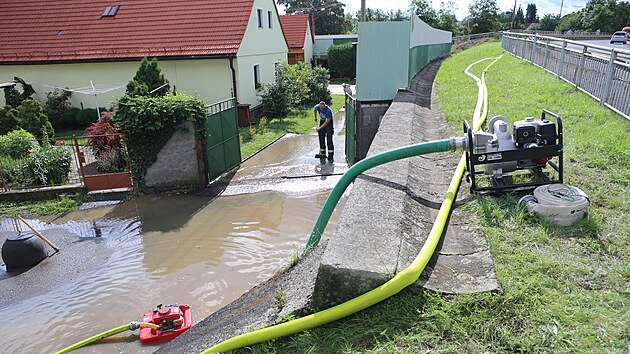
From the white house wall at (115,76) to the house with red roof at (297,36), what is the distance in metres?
14.7

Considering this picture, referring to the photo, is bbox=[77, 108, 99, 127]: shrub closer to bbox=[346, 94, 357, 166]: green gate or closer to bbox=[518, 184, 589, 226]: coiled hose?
bbox=[346, 94, 357, 166]: green gate

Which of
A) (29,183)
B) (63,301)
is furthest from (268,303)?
(29,183)

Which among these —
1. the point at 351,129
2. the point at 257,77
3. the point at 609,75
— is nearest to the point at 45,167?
the point at 351,129

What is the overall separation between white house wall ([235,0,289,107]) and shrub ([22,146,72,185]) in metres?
7.77

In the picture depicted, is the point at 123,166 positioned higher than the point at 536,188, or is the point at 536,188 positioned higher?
the point at 536,188

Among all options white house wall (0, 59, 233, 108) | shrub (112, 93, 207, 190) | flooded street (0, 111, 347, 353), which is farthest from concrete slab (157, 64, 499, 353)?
white house wall (0, 59, 233, 108)

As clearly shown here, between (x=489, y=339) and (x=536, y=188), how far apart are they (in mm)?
1852

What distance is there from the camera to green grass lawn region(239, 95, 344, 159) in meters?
13.6

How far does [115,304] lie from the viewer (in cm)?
551

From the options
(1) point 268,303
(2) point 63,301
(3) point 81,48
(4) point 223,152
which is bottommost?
(2) point 63,301

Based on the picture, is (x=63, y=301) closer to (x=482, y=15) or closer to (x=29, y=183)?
(x=29, y=183)

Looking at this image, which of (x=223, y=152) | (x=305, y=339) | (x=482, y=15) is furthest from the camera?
(x=482, y=15)

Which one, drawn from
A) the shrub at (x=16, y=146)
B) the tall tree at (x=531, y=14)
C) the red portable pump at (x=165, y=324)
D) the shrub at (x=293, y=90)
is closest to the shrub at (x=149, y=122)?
the shrub at (x=16, y=146)

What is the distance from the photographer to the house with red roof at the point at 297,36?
100 ft
